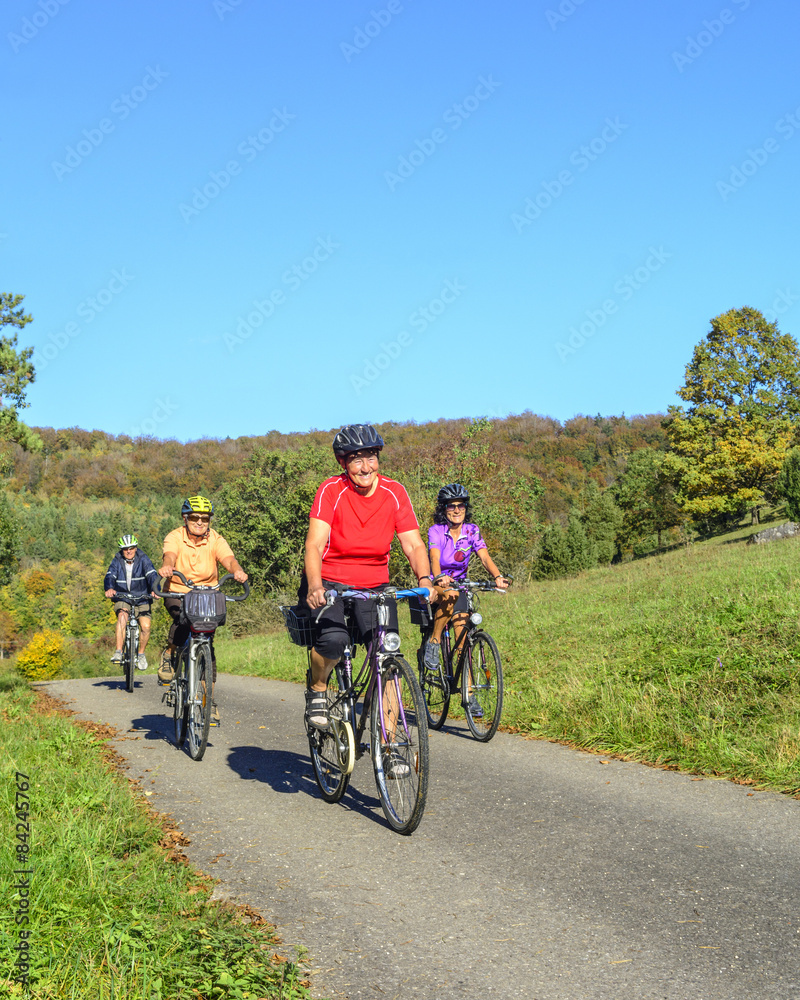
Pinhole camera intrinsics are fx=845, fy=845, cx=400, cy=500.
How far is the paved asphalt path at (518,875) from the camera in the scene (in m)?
3.11

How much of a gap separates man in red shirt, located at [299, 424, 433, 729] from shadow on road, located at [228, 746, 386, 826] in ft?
2.03

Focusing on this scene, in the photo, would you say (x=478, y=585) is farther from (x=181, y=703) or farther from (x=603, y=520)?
(x=603, y=520)

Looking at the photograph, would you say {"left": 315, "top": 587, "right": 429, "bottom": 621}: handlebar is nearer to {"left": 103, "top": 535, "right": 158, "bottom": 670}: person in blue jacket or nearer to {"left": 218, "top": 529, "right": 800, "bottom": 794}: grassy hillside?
{"left": 218, "top": 529, "right": 800, "bottom": 794}: grassy hillside

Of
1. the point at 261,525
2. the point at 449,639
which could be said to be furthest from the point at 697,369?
the point at 449,639

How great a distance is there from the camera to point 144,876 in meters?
3.94

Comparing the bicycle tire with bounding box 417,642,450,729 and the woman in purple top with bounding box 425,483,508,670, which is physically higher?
the woman in purple top with bounding box 425,483,508,670

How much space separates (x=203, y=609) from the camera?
24.4ft

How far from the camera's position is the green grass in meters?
2.85

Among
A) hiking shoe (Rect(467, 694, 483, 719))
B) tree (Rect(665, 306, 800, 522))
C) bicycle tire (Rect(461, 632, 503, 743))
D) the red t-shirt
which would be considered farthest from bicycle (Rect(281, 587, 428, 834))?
tree (Rect(665, 306, 800, 522))

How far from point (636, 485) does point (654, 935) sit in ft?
216

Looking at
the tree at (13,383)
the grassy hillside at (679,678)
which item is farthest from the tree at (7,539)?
the grassy hillside at (679,678)

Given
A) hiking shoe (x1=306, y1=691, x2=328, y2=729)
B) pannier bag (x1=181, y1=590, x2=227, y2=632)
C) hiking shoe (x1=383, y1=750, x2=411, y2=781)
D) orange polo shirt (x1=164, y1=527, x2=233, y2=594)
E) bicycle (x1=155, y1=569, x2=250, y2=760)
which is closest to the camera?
hiking shoe (x1=383, y1=750, x2=411, y2=781)

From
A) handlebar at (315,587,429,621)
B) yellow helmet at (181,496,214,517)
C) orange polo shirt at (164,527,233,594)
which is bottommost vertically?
handlebar at (315,587,429,621)

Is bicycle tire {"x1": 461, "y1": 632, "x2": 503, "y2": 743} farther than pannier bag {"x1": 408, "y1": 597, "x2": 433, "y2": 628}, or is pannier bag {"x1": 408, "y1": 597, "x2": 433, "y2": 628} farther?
pannier bag {"x1": 408, "y1": 597, "x2": 433, "y2": 628}
